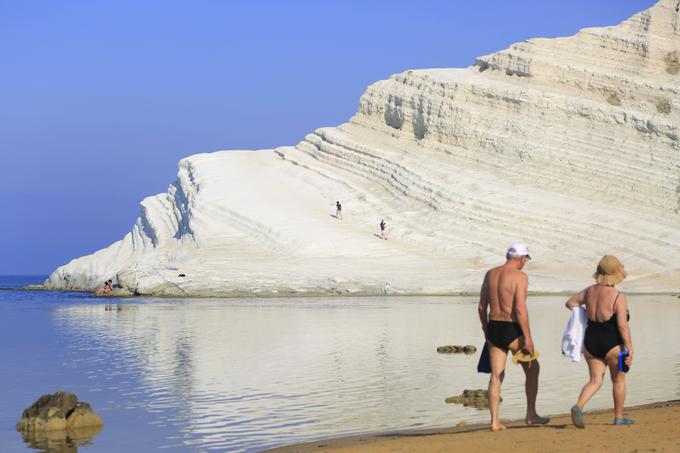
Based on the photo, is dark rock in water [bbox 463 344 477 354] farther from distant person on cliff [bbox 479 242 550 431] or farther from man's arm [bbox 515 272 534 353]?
man's arm [bbox 515 272 534 353]

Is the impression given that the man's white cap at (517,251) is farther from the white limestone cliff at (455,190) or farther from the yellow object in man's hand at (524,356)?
the white limestone cliff at (455,190)

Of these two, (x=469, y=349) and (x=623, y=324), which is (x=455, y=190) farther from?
(x=623, y=324)

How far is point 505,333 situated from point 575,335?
2.30ft

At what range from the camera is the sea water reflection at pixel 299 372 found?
469 inches

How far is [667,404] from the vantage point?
12359 millimetres

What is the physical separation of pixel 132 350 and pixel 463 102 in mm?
35918

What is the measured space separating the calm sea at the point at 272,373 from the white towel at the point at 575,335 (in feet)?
6.65

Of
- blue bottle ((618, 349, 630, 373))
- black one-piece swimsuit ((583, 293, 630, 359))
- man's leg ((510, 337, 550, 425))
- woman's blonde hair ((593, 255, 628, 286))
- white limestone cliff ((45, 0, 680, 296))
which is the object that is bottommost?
man's leg ((510, 337, 550, 425))

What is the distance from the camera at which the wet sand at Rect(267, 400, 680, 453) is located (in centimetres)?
903

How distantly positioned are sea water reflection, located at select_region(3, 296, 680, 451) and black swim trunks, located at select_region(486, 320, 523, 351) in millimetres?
1965

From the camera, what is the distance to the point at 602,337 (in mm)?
10188

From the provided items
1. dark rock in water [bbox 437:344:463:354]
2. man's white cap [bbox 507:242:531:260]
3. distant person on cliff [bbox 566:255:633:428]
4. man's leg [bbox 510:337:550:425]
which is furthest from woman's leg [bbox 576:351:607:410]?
dark rock in water [bbox 437:344:463:354]

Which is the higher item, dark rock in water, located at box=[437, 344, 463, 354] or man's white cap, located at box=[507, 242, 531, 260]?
man's white cap, located at box=[507, 242, 531, 260]

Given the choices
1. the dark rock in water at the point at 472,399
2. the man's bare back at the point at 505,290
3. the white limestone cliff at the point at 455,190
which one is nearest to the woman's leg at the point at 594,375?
the man's bare back at the point at 505,290
